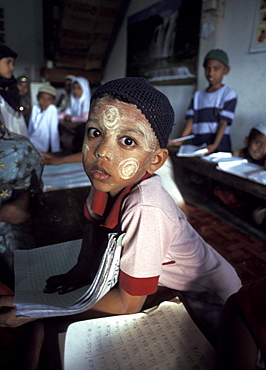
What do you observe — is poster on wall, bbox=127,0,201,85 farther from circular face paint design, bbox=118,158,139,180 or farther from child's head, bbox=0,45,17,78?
circular face paint design, bbox=118,158,139,180

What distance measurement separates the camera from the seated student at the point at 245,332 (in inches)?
16.4

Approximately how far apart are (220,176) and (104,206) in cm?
116

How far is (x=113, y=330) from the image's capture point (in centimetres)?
53

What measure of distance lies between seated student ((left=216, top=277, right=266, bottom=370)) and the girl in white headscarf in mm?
3722

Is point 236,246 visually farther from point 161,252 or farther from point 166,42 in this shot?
point 166,42

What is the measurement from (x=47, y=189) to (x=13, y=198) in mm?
349

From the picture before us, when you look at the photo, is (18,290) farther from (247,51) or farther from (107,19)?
(107,19)

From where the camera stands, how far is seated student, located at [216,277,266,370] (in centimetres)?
42

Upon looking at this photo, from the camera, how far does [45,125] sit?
328cm

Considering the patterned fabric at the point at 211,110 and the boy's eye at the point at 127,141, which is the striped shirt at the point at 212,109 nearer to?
the patterned fabric at the point at 211,110

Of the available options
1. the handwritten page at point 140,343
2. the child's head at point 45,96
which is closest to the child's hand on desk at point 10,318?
the handwritten page at point 140,343

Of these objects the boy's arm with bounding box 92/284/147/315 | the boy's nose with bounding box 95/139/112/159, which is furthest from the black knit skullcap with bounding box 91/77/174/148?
Answer: the boy's arm with bounding box 92/284/147/315

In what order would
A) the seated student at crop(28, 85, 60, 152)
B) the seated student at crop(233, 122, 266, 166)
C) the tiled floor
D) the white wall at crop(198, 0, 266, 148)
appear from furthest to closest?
the seated student at crop(28, 85, 60, 152) → the white wall at crop(198, 0, 266, 148) → the seated student at crop(233, 122, 266, 166) → the tiled floor

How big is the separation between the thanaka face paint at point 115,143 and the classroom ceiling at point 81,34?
497 cm
